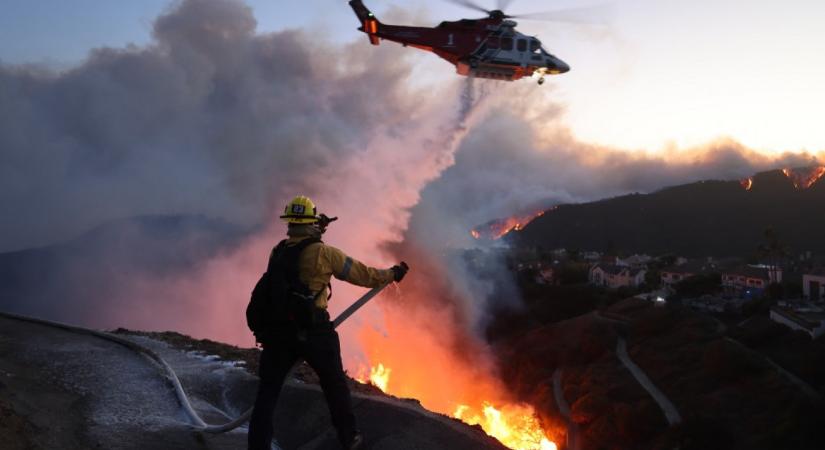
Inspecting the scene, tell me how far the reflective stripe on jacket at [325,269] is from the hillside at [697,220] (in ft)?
309

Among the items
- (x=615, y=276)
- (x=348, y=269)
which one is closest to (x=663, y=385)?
(x=348, y=269)

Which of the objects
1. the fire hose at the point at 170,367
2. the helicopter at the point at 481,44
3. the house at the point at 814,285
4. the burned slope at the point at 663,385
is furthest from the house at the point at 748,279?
the fire hose at the point at 170,367

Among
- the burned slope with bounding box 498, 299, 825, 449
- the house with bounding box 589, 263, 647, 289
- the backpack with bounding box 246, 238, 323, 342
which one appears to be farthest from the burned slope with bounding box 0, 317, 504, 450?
the house with bounding box 589, 263, 647, 289

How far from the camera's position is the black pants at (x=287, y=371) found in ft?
15.3

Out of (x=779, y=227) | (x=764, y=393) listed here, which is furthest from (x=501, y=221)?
(x=779, y=227)

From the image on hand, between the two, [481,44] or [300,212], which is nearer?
[300,212]

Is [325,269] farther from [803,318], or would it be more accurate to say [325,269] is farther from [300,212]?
[803,318]

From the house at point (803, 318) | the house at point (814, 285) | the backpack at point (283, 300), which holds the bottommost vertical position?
the backpack at point (283, 300)

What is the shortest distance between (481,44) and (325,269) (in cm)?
1714

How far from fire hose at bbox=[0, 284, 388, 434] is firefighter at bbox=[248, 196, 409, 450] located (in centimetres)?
22

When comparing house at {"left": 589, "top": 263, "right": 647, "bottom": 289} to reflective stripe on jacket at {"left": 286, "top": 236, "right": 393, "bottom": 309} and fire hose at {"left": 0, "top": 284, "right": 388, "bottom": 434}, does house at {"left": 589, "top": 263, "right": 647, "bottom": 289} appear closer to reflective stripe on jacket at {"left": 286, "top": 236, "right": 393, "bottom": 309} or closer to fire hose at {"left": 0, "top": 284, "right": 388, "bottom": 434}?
fire hose at {"left": 0, "top": 284, "right": 388, "bottom": 434}

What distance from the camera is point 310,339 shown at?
4.63 metres

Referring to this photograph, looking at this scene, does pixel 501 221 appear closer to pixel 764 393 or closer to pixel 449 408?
pixel 449 408

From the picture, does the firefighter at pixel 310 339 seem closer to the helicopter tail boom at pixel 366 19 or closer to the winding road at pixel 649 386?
the helicopter tail boom at pixel 366 19
